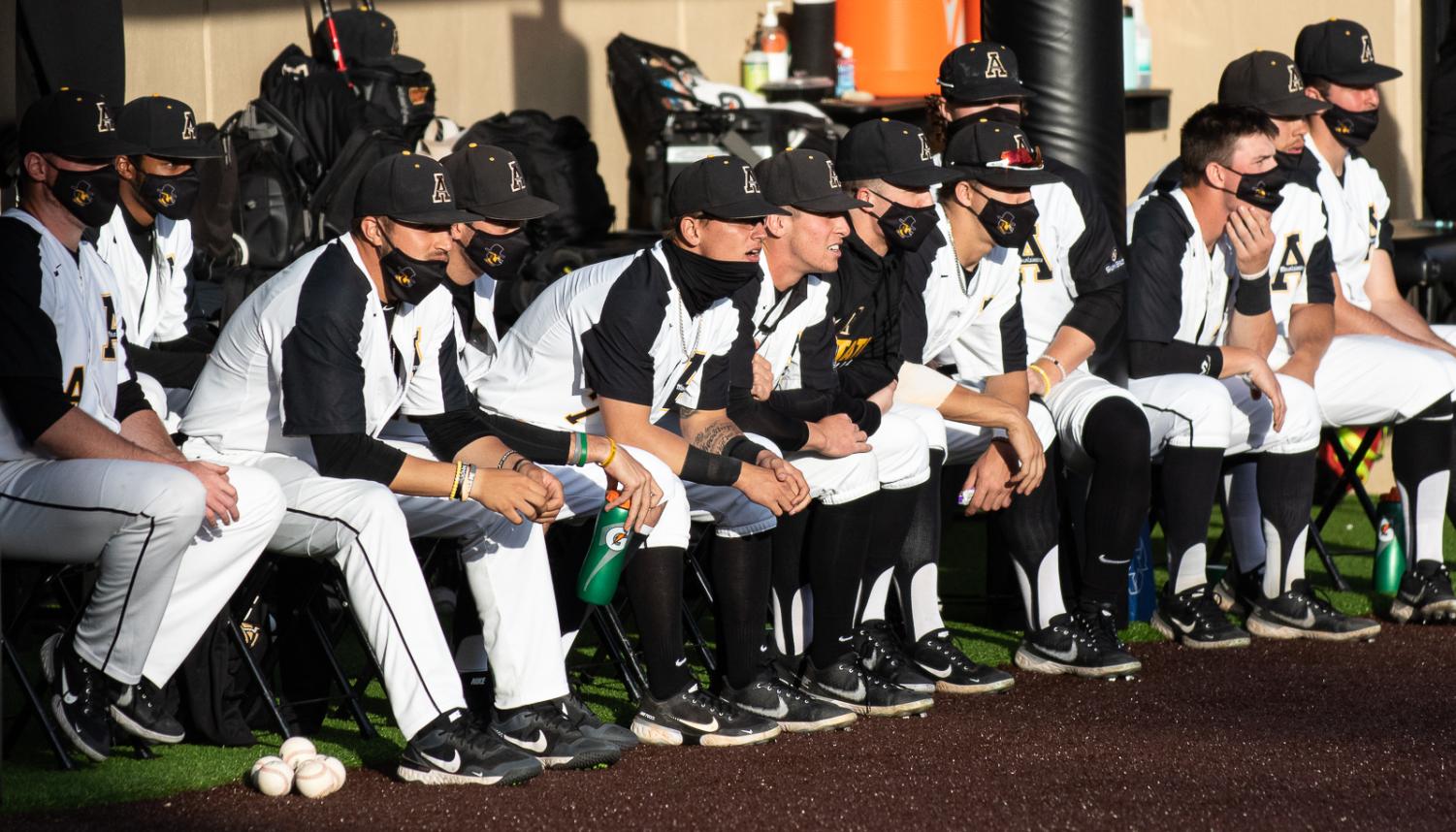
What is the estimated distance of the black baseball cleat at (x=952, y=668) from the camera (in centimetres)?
544

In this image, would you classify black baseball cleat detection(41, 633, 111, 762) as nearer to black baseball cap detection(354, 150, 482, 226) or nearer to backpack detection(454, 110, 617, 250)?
black baseball cap detection(354, 150, 482, 226)

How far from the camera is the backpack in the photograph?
827 cm

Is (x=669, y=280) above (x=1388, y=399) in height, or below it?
above

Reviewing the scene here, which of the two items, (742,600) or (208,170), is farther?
(208,170)

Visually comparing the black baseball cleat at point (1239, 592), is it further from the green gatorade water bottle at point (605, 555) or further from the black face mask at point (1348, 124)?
the green gatorade water bottle at point (605, 555)

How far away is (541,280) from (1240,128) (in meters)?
2.86

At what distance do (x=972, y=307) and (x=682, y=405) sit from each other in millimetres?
1162

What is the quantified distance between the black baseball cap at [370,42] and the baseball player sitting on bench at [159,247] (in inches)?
64.9

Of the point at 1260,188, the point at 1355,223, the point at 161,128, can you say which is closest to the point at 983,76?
the point at 1260,188

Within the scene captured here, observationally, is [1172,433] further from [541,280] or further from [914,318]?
[541,280]

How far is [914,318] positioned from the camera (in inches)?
224

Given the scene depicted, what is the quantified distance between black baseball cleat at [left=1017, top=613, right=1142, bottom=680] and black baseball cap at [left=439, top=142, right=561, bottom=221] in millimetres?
1958

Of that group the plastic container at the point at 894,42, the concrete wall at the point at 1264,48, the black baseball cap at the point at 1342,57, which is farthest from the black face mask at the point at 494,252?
the concrete wall at the point at 1264,48

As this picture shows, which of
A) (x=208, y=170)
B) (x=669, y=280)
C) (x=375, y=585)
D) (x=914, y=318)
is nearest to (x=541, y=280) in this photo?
(x=208, y=170)
